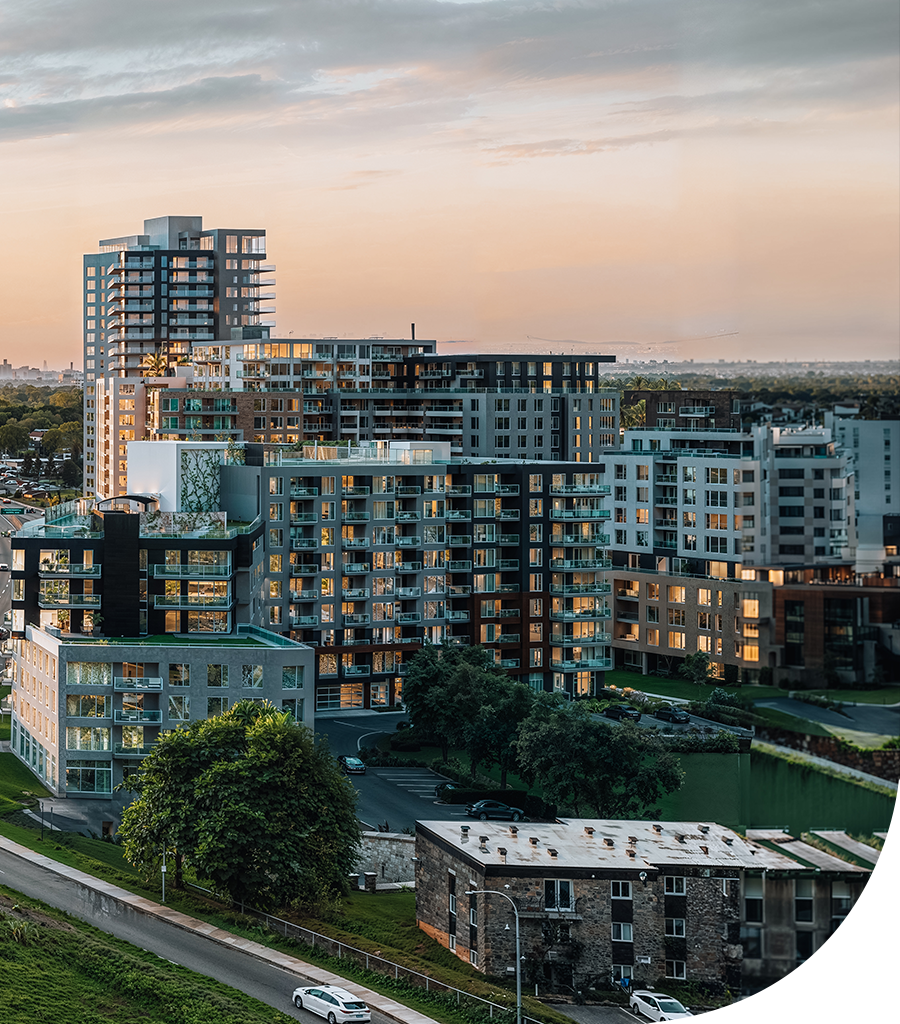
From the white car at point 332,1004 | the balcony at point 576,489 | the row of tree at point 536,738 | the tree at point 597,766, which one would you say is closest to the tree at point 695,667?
the row of tree at point 536,738

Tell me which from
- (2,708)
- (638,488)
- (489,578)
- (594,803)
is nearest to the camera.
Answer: (594,803)

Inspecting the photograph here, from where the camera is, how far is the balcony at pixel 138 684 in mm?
31891

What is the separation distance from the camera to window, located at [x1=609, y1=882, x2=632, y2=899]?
960 inches

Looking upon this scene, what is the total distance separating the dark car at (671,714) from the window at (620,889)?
17056 millimetres

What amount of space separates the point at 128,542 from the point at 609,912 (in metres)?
15.9

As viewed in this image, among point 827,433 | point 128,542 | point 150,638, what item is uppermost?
point 827,433

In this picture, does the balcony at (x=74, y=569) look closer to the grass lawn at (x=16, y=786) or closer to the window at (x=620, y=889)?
the grass lawn at (x=16, y=786)

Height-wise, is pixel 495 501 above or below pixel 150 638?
above

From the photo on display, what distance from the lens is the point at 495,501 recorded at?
1810 inches

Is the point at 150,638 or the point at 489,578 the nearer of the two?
the point at 150,638

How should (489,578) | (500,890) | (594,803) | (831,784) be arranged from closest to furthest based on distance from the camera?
(831,784), (500,890), (594,803), (489,578)

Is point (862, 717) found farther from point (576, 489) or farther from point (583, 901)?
point (576, 489)

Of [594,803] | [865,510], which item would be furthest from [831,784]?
[594,803]

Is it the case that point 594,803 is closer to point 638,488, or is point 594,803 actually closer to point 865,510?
point 638,488
